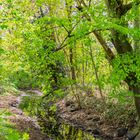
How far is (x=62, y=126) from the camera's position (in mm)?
17422

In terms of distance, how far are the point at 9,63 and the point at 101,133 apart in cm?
879

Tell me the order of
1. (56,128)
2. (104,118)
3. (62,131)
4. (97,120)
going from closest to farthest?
(62,131) < (104,118) < (56,128) < (97,120)

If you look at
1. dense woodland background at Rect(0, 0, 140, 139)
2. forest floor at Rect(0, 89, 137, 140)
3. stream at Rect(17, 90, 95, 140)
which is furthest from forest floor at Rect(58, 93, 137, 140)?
dense woodland background at Rect(0, 0, 140, 139)

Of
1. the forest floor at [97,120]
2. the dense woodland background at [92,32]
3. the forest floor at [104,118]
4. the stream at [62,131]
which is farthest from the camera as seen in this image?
the stream at [62,131]

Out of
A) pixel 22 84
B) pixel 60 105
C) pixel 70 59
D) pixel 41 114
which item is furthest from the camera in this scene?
pixel 22 84

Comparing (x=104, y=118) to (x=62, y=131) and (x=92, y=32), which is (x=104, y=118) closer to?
(x=62, y=131)

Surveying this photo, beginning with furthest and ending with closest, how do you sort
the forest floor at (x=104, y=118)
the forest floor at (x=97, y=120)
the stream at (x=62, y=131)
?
the stream at (x=62, y=131), the forest floor at (x=104, y=118), the forest floor at (x=97, y=120)

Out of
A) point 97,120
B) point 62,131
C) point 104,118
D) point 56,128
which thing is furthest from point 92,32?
point 56,128

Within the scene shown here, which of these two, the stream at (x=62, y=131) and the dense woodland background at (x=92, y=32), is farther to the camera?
the stream at (x=62, y=131)

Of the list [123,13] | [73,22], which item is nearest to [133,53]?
[123,13]

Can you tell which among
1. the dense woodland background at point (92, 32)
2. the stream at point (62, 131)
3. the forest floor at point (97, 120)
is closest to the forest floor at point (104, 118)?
the forest floor at point (97, 120)

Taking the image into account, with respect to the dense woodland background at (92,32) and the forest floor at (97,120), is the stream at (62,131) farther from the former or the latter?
the dense woodland background at (92,32)

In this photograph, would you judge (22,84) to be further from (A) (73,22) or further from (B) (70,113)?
(A) (73,22)

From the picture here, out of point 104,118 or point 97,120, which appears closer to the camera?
point 104,118
